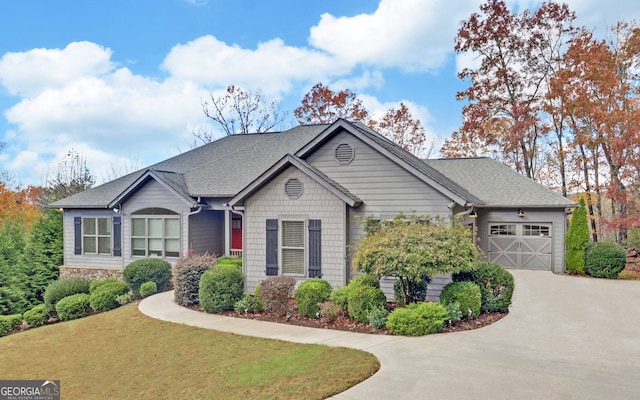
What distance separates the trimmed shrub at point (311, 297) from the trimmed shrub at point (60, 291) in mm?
9099

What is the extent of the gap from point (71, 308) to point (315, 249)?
26.7 feet

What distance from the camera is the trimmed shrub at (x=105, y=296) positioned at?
46.9 ft

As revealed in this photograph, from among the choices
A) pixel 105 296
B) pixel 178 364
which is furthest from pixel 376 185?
pixel 105 296

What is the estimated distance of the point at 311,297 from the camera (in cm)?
1084

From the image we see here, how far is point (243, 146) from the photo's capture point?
2327cm

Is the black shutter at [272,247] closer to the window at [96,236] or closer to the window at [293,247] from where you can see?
the window at [293,247]

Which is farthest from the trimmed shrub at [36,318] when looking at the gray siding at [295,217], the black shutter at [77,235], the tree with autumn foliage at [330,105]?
the tree with autumn foliage at [330,105]

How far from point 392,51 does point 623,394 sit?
67.1 ft

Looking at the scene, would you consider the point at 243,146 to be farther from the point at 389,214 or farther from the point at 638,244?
the point at 638,244

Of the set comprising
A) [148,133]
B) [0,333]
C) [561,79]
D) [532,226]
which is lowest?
[0,333]

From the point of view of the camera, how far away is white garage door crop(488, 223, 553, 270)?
1770cm

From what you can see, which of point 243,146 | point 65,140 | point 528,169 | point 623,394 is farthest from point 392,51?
point 65,140

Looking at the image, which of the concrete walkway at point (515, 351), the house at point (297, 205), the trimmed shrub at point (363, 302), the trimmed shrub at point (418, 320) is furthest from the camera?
the house at point (297, 205)

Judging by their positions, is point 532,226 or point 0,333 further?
point 532,226
